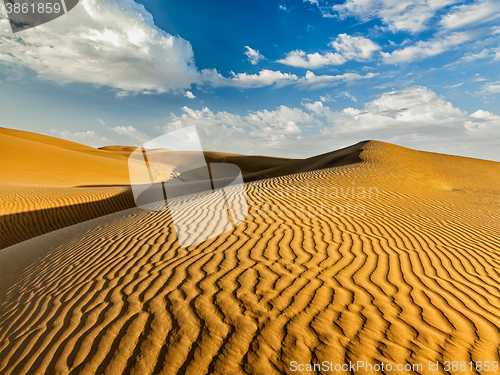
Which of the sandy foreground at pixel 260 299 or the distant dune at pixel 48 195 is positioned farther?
the distant dune at pixel 48 195

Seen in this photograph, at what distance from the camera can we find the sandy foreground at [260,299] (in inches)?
84.0

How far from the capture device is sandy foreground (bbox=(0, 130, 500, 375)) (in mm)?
2133

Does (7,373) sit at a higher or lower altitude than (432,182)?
higher

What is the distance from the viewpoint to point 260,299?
110 inches

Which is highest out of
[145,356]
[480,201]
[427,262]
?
[145,356]

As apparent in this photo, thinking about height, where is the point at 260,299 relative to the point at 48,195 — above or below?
below

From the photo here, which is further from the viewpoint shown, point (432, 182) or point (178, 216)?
point (432, 182)

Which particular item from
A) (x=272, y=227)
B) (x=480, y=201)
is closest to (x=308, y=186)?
(x=272, y=227)

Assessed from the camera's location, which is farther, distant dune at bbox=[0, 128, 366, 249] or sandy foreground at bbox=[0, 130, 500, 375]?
distant dune at bbox=[0, 128, 366, 249]

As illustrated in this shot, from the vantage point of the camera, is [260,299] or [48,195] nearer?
[260,299]

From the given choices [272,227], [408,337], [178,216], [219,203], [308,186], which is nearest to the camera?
[408,337]

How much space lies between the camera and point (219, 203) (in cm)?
767

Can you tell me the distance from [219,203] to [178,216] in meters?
1.41

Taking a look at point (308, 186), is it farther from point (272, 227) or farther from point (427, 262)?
point (427, 262)
